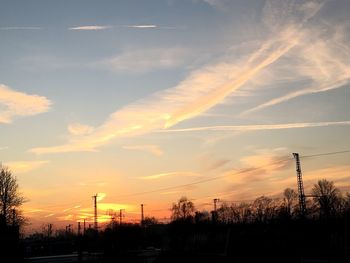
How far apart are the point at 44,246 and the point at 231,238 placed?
107737mm

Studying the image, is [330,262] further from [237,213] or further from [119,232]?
[237,213]

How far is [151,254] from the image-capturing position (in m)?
77.1

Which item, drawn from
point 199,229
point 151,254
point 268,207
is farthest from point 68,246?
point 199,229

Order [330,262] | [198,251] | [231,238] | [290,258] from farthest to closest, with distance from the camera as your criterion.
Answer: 1. [198,251]
2. [231,238]
3. [290,258]
4. [330,262]

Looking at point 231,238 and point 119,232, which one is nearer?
point 231,238

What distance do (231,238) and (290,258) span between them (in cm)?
629

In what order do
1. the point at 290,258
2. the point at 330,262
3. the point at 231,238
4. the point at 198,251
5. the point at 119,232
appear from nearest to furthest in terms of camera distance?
the point at 330,262 → the point at 290,258 → the point at 231,238 → the point at 198,251 → the point at 119,232

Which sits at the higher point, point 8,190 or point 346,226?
point 8,190

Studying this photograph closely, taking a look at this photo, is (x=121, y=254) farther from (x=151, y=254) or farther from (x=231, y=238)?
(x=231, y=238)

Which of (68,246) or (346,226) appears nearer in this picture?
(346,226)

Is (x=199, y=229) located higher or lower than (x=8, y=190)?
lower

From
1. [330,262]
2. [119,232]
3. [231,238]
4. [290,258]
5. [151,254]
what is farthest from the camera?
[119,232]

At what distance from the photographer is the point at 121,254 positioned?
6762 cm

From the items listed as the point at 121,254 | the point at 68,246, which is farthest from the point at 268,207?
the point at 121,254
